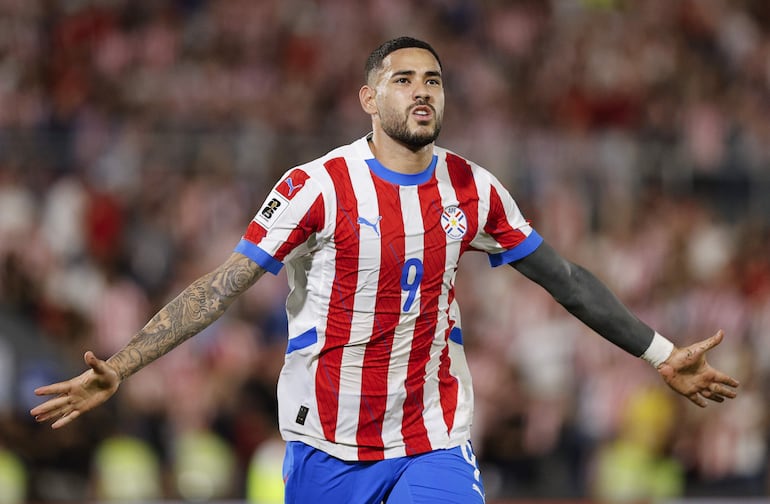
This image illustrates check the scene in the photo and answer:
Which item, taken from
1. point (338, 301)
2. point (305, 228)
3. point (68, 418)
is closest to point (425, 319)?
point (338, 301)

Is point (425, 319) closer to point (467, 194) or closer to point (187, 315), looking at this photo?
point (467, 194)

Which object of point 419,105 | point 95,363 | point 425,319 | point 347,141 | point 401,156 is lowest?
point 95,363

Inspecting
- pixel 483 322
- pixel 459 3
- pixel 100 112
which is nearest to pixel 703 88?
pixel 459 3

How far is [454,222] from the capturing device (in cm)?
531

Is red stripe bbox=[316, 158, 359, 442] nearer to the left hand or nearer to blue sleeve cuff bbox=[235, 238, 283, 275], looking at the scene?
blue sleeve cuff bbox=[235, 238, 283, 275]

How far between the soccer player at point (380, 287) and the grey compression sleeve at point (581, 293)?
66mm

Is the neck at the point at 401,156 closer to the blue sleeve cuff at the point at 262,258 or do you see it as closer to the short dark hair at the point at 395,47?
the short dark hair at the point at 395,47

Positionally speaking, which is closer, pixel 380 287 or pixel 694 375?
pixel 380 287

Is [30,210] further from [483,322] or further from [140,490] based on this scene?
[483,322]

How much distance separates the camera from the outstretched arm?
18.0 feet

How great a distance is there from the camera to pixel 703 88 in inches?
568

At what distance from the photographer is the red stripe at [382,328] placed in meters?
5.21

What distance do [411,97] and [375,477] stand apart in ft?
4.86

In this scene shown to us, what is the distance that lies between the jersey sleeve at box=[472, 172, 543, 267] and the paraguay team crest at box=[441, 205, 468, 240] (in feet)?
0.32
